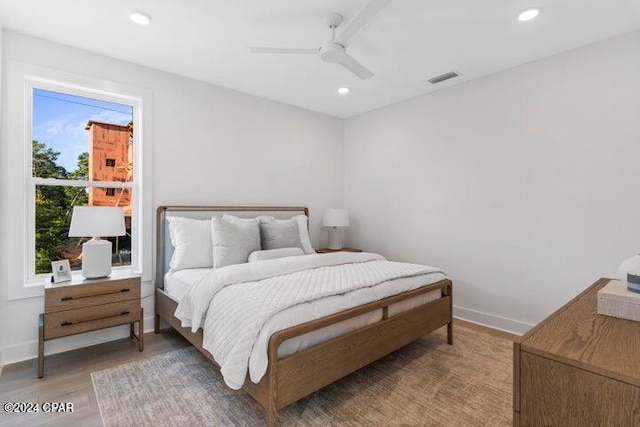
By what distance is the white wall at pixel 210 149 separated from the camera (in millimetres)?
2602

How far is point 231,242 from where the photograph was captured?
9.91 ft

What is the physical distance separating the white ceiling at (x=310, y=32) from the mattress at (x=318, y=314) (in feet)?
6.59

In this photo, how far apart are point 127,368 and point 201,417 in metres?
0.95

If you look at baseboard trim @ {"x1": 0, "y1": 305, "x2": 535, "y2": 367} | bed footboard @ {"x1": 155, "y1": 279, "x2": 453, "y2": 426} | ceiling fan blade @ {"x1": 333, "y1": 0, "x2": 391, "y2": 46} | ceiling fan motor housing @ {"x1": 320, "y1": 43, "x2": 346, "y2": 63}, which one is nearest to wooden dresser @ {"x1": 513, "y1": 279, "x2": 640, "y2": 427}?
bed footboard @ {"x1": 155, "y1": 279, "x2": 453, "y2": 426}

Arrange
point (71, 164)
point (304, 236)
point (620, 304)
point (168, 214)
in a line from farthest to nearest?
1. point (304, 236)
2. point (168, 214)
3. point (71, 164)
4. point (620, 304)

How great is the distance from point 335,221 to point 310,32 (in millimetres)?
2480

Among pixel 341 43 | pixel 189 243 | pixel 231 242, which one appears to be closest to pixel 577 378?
pixel 341 43

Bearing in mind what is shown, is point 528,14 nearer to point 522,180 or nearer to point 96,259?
point 522,180

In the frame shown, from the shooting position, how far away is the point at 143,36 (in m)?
2.62

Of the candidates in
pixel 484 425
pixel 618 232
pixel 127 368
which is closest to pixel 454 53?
pixel 618 232

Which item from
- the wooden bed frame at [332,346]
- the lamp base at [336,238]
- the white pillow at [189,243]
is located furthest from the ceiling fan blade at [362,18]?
the lamp base at [336,238]

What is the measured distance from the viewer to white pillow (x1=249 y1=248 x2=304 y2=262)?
3014 millimetres

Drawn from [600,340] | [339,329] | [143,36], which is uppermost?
[143,36]

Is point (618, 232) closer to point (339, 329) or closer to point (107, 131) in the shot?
point (339, 329)
